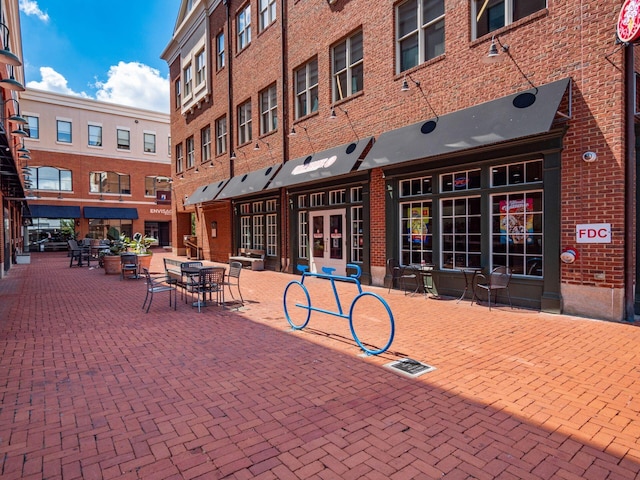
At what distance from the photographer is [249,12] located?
1644 cm

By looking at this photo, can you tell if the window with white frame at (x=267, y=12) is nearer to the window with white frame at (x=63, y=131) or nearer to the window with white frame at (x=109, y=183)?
the window with white frame at (x=109, y=183)

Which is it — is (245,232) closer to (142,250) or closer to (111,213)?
(142,250)

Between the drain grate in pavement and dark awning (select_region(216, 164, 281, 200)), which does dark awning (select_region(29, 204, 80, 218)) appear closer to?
dark awning (select_region(216, 164, 281, 200))

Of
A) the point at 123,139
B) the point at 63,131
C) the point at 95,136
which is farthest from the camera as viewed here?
the point at 123,139

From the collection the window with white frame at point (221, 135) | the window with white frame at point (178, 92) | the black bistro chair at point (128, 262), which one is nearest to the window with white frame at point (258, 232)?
the window with white frame at point (221, 135)

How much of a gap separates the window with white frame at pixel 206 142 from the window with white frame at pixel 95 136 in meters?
17.8

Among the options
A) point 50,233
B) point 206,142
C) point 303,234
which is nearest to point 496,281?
point 303,234

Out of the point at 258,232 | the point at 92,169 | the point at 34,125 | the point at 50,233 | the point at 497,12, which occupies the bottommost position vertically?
the point at 258,232

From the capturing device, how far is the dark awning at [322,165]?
10.6m

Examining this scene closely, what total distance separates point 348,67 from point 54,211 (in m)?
29.0

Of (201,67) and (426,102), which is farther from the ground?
(201,67)

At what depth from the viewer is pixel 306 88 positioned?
13.4 meters

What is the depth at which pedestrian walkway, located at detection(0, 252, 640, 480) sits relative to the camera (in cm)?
272

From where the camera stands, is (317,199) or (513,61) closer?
(513,61)
